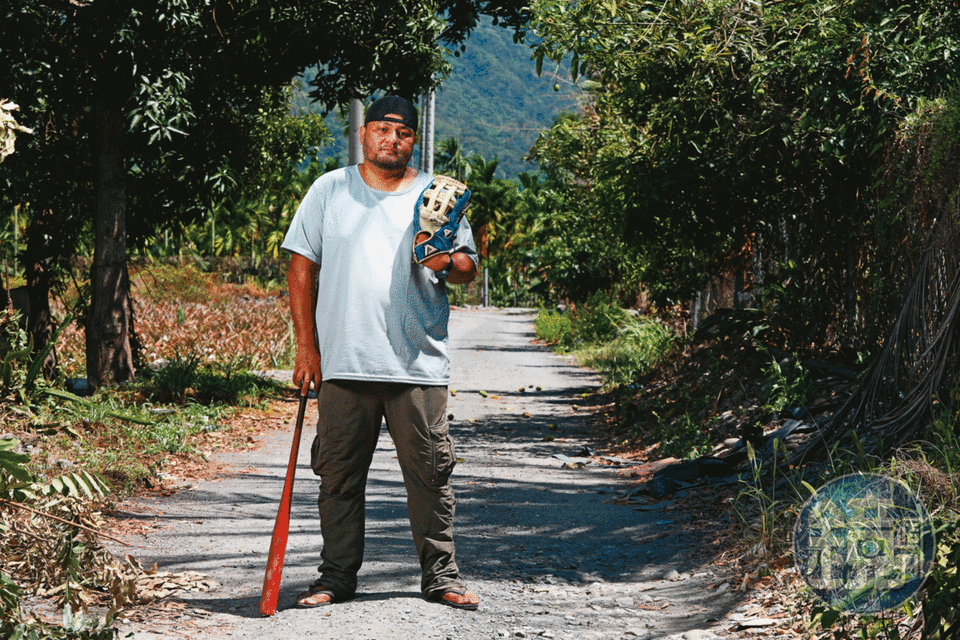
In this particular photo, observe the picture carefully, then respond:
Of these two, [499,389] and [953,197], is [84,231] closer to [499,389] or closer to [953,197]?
[499,389]

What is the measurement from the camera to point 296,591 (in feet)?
14.6

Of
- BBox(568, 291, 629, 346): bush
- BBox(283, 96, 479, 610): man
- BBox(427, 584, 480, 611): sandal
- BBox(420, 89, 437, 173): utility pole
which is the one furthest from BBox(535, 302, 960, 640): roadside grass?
BBox(420, 89, 437, 173): utility pole

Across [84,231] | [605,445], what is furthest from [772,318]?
[84,231]

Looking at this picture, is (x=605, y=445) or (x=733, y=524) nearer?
(x=733, y=524)

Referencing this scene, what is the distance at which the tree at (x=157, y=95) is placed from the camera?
29.9ft

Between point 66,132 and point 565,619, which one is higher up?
point 66,132

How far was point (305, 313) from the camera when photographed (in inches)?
164

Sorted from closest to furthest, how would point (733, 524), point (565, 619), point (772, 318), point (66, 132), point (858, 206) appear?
point (565, 619) < point (733, 524) < point (858, 206) < point (772, 318) < point (66, 132)

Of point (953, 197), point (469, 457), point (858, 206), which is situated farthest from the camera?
point (469, 457)

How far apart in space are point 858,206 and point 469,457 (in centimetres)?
426

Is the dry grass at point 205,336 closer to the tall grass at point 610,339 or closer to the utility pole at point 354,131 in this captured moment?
the utility pole at point 354,131

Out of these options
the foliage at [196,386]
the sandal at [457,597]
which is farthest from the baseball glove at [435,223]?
the foliage at [196,386]

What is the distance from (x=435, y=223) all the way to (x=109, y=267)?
7.70 m

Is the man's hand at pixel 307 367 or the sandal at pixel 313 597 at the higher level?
the man's hand at pixel 307 367
